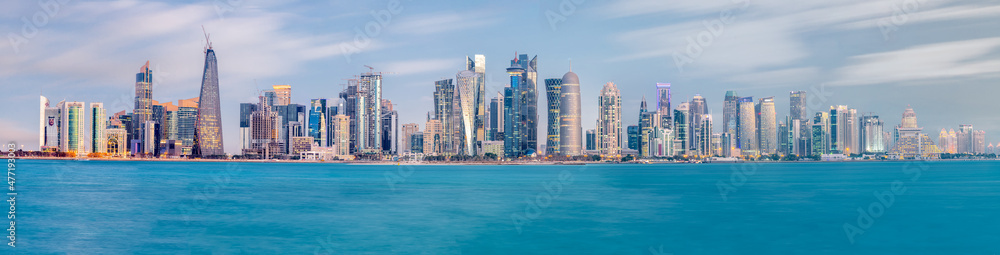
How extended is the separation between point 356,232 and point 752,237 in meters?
33.3

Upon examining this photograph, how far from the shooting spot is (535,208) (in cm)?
8300

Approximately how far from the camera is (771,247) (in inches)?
2069

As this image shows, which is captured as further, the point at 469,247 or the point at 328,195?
the point at 328,195

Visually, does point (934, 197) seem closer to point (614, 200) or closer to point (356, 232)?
point (614, 200)

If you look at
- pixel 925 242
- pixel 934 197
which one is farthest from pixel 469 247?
pixel 934 197

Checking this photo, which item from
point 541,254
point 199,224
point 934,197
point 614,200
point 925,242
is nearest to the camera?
point 541,254

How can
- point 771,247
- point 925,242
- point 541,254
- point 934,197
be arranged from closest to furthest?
point 541,254
point 771,247
point 925,242
point 934,197

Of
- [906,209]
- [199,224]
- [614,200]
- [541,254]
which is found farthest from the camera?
[614,200]

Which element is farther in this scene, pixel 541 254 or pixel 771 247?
pixel 771 247

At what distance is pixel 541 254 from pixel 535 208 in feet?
112

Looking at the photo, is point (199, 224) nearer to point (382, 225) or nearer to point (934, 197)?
point (382, 225)

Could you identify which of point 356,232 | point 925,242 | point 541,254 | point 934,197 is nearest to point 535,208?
point 356,232

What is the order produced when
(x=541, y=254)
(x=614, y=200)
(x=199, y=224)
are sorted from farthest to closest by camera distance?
(x=614, y=200), (x=199, y=224), (x=541, y=254)

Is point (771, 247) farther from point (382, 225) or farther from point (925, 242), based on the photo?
point (382, 225)
